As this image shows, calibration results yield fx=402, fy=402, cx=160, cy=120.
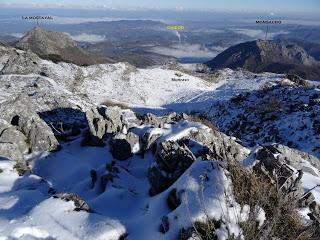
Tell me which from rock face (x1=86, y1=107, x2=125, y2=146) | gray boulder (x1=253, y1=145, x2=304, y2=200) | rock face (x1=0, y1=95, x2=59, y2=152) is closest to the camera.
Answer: gray boulder (x1=253, y1=145, x2=304, y2=200)

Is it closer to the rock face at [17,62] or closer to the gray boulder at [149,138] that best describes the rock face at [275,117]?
the gray boulder at [149,138]

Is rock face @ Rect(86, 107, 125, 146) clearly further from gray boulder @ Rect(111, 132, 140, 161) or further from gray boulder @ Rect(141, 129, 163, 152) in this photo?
gray boulder @ Rect(141, 129, 163, 152)

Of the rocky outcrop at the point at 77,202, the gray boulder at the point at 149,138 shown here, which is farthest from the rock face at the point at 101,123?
the rocky outcrop at the point at 77,202

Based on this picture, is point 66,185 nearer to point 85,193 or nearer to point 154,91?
point 85,193

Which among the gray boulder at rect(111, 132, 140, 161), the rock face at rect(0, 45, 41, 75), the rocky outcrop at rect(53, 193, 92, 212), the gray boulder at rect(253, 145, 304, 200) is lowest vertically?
the rock face at rect(0, 45, 41, 75)

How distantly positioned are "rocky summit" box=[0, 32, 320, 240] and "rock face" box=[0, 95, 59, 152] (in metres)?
0.05

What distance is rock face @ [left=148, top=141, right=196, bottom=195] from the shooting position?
1216cm

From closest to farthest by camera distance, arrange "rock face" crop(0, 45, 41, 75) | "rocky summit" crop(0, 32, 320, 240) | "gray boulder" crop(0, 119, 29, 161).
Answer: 1. "rocky summit" crop(0, 32, 320, 240)
2. "gray boulder" crop(0, 119, 29, 161)
3. "rock face" crop(0, 45, 41, 75)

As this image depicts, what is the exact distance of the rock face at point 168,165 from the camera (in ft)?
39.9

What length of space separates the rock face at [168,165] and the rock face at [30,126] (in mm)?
6830

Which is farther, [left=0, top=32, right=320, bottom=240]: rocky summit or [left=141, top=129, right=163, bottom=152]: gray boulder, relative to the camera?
[left=141, top=129, right=163, bottom=152]: gray boulder

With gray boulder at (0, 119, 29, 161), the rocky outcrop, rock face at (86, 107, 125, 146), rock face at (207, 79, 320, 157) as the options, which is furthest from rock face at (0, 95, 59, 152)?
rock face at (207, 79, 320, 157)

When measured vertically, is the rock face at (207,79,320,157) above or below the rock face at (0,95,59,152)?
below

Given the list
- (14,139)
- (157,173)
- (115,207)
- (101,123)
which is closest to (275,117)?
(101,123)
